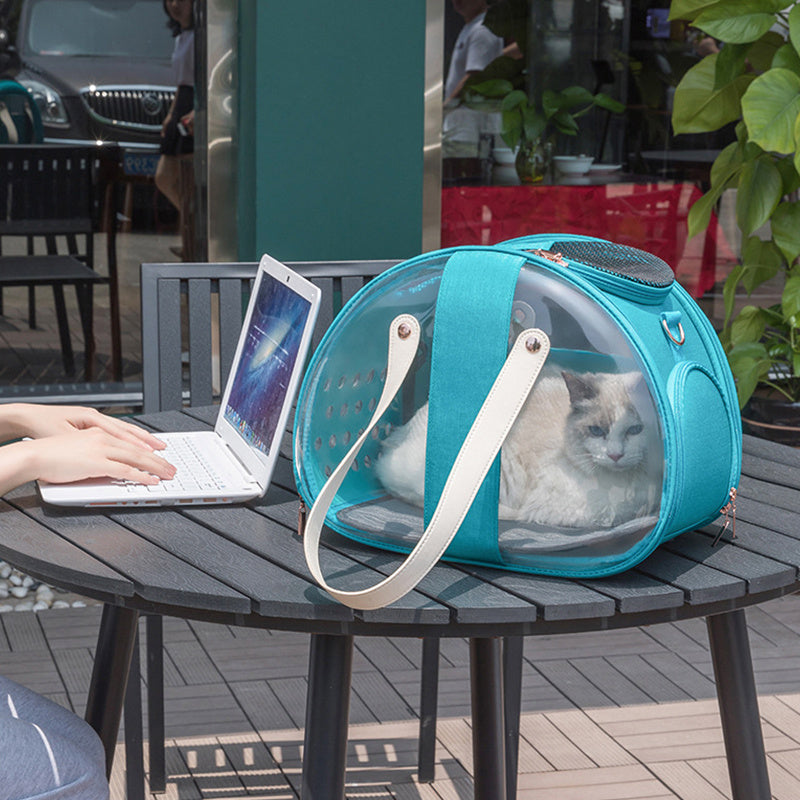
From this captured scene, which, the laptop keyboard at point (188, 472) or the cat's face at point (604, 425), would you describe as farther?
the laptop keyboard at point (188, 472)

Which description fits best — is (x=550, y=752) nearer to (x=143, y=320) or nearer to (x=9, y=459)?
(x=143, y=320)

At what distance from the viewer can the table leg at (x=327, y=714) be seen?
122cm

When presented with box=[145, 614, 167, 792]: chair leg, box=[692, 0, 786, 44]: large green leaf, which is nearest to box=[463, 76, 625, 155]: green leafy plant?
box=[692, 0, 786, 44]: large green leaf

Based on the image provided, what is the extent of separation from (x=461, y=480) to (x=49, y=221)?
2777 millimetres

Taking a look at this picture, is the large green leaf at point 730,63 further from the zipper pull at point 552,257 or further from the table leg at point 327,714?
the table leg at point 327,714

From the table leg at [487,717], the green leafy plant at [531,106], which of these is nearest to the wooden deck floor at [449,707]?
the table leg at [487,717]

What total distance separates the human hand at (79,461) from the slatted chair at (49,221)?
2300mm

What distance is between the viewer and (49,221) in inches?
141

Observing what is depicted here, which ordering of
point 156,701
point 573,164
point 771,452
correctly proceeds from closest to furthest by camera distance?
1. point 771,452
2. point 156,701
3. point 573,164

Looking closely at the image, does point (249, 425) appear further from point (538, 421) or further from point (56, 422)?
point (538, 421)

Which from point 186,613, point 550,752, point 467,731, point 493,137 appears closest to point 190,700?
point 467,731

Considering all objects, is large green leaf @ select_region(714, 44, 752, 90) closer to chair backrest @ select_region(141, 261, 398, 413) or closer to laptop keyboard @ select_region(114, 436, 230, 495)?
chair backrest @ select_region(141, 261, 398, 413)

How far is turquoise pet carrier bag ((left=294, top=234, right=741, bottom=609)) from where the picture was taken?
45.0 inches

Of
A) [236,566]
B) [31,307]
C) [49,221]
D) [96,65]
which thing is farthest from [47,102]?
[236,566]
